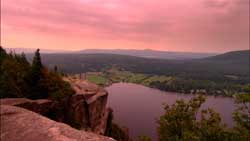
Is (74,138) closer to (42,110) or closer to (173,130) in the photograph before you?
(173,130)

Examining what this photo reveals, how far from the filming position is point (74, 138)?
11.3 m

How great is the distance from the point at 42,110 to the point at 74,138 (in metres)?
21.6

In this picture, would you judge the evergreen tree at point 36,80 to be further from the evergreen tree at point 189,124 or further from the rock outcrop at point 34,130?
the evergreen tree at point 189,124

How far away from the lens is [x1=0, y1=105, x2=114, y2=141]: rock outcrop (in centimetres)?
1149

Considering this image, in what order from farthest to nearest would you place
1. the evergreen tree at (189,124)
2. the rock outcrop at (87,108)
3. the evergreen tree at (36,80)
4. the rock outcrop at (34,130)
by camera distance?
the rock outcrop at (87,108), the evergreen tree at (36,80), the evergreen tree at (189,124), the rock outcrop at (34,130)

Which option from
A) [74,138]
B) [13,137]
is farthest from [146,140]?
[13,137]

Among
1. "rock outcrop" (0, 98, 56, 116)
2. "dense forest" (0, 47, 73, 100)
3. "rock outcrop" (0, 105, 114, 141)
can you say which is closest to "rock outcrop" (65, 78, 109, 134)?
"dense forest" (0, 47, 73, 100)

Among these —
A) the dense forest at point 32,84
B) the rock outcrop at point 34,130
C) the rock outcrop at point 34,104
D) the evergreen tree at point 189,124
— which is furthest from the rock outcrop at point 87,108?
the rock outcrop at point 34,130

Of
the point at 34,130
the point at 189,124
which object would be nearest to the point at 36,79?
the point at 34,130

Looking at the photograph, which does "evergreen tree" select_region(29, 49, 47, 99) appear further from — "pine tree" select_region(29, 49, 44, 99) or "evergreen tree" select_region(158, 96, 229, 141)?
"evergreen tree" select_region(158, 96, 229, 141)

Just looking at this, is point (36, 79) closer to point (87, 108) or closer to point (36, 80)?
point (36, 80)

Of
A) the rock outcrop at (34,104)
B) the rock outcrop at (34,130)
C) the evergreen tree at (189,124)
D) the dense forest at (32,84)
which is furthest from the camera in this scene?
the dense forest at (32,84)

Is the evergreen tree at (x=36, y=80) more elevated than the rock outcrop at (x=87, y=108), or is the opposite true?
the evergreen tree at (x=36, y=80)

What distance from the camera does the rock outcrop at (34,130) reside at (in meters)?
11.5
